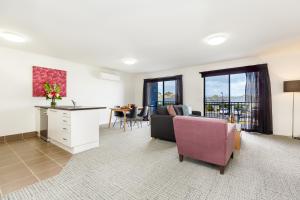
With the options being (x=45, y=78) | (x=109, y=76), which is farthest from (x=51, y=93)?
(x=109, y=76)

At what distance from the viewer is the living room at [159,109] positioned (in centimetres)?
185

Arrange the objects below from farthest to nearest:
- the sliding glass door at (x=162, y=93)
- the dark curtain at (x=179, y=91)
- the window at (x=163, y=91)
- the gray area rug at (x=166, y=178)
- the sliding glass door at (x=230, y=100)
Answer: the sliding glass door at (x=162, y=93) < the window at (x=163, y=91) < the dark curtain at (x=179, y=91) < the sliding glass door at (x=230, y=100) < the gray area rug at (x=166, y=178)

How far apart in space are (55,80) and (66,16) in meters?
2.84

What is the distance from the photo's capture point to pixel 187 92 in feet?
19.0

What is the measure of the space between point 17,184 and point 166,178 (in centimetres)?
190

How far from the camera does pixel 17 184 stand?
1.77 meters

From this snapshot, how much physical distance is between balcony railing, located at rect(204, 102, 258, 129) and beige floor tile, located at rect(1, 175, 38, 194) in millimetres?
4812

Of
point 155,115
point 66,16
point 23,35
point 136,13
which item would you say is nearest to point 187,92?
point 155,115

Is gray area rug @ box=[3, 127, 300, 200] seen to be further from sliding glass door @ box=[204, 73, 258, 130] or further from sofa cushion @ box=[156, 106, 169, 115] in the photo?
sliding glass door @ box=[204, 73, 258, 130]

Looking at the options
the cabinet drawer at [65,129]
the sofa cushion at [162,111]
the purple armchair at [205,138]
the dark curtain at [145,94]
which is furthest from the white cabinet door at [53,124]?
the dark curtain at [145,94]

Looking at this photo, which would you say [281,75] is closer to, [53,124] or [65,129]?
[65,129]

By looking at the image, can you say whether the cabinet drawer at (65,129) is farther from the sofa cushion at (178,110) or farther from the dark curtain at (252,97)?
the dark curtain at (252,97)

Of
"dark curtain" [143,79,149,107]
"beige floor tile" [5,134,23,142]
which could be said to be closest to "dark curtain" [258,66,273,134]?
"dark curtain" [143,79,149,107]

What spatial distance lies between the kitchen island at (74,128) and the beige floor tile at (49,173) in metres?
0.61
